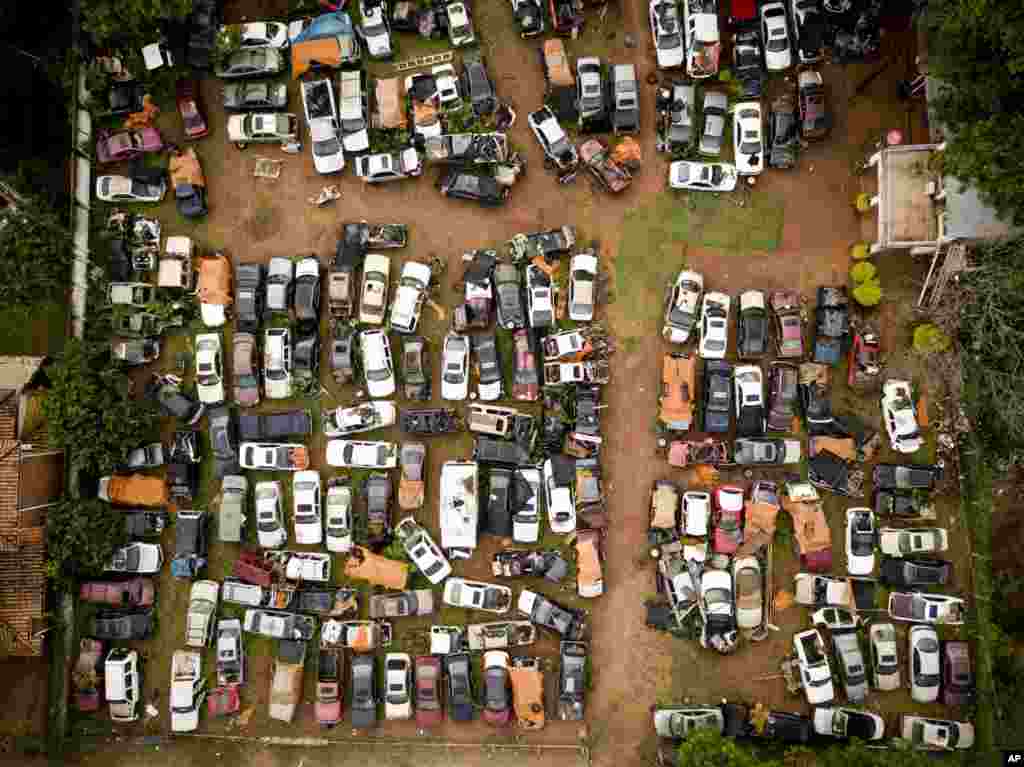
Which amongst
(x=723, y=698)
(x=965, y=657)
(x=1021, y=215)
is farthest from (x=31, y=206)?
(x=965, y=657)

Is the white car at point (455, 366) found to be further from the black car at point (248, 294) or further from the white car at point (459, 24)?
the white car at point (459, 24)

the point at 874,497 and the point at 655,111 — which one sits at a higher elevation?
the point at 655,111

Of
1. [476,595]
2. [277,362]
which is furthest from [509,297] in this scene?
[476,595]

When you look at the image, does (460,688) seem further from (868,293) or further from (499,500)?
(868,293)

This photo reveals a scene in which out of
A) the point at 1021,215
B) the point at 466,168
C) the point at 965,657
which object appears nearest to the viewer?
the point at 1021,215

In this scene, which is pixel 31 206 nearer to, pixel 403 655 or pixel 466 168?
pixel 466 168
